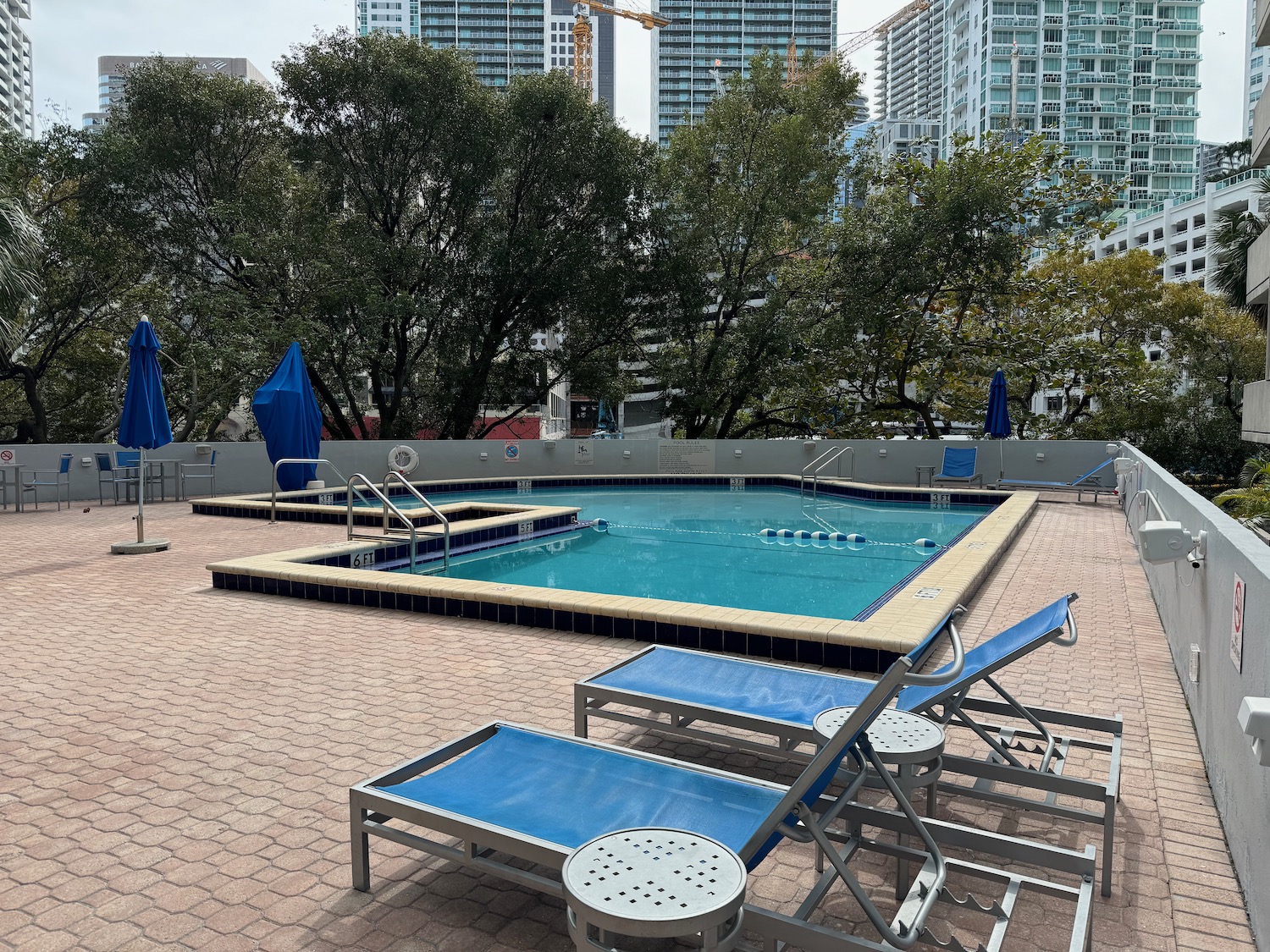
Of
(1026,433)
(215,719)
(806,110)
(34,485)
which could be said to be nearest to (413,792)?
(215,719)

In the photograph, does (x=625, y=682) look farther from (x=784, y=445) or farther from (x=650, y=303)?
(x=650, y=303)

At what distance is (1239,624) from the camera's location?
2.53m

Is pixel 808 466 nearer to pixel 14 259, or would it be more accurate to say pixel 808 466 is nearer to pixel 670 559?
pixel 670 559

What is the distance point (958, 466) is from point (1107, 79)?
12530 cm

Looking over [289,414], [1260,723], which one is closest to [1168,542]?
[1260,723]

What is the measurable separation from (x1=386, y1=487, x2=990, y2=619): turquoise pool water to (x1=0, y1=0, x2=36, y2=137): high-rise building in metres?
132

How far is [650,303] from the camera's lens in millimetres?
20266

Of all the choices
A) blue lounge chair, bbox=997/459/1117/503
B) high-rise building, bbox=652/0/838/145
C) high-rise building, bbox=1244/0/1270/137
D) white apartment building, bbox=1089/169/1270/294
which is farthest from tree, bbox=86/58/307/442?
high-rise building, bbox=1244/0/1270/137

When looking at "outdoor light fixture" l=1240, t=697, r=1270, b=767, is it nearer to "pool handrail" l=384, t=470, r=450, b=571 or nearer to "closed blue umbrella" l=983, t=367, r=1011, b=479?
"pool handrail" l=384, t=470, r=450, b=571

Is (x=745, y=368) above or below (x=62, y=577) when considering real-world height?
above

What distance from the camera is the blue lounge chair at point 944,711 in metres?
Result: 2.55

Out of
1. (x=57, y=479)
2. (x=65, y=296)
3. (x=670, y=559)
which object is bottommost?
(x=670, y=559)

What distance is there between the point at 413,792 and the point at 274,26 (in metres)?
21.9

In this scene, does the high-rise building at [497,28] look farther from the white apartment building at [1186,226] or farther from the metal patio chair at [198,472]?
the metal patio chair at [198,472]
